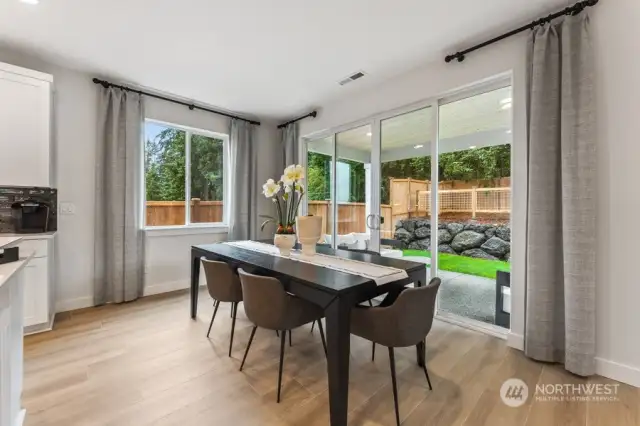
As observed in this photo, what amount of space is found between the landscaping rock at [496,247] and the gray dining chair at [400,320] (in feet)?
5.01

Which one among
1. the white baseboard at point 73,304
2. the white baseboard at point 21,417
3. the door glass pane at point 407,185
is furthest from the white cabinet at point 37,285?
the door glass pane at point 407,185

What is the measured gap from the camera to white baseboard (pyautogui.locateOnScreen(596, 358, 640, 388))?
72.2 inches

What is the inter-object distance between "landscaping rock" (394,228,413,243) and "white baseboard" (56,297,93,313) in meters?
3.60

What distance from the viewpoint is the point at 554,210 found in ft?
6.77

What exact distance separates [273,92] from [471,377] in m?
3.57

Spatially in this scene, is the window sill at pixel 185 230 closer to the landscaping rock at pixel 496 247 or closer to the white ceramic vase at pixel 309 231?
the white ceramic vase at pixel 309 231

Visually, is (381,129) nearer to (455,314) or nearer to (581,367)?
(455,314)

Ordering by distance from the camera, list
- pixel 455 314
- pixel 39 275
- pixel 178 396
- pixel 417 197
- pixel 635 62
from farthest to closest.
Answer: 1. pixel 417 197
2. pixel 455 314
3. pixel 39 275
4. pixel 635 62
5. pixel 178 396

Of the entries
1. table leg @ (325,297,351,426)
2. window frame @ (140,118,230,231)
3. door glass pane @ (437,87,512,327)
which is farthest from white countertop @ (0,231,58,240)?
door glass pane @ (437,87,512,327)

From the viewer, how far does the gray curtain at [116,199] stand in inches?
126

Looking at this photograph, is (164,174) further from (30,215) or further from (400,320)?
(400,320)

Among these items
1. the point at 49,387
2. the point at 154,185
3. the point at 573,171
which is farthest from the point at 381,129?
the point at 49,387

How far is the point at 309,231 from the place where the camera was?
234 cm

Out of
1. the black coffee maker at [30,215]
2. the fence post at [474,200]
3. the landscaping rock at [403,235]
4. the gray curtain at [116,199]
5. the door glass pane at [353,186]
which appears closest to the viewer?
the black coffee maker at [30,215]
